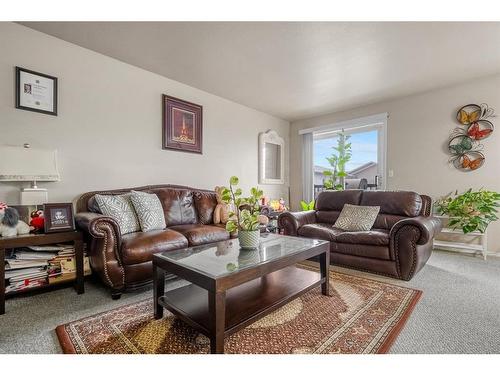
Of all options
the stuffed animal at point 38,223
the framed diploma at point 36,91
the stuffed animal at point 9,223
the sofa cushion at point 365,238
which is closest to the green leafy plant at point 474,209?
the sofa cushion at point 365,238

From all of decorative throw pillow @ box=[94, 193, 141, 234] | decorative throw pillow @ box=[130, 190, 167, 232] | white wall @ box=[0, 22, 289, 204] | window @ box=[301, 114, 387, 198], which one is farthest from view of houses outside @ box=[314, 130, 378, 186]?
decorative throw pillow @ box=[94, 193, 141, 234]

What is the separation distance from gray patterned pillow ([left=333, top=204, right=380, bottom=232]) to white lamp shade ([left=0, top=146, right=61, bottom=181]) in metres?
3.11

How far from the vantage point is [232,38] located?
8.09 ft

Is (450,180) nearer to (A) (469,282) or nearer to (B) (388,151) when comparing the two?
(B) (388,151)

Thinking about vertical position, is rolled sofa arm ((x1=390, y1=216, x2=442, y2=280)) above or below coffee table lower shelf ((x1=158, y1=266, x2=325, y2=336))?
above

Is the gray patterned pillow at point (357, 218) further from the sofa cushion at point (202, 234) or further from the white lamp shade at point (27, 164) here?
the white lamp shade at point (27, 164)

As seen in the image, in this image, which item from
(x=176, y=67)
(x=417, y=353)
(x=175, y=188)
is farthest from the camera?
(x=175, y=188)

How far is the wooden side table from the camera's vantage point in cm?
179

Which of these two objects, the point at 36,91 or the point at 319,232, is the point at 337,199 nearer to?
the point at 319,232

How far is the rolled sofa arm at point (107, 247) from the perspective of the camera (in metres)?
1.98

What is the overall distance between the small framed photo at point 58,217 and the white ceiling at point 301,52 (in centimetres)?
166

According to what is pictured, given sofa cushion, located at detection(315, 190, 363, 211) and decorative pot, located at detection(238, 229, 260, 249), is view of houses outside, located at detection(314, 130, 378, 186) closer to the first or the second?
sofa cushion, located at detection(315, 190, 363, 211)
